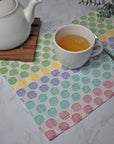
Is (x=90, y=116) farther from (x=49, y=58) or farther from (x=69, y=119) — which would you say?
(x=49, y=58)

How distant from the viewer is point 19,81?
19.8 inches

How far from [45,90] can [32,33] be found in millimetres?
191

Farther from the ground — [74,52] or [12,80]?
[74,52]

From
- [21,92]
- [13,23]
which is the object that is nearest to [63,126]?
[21,92]

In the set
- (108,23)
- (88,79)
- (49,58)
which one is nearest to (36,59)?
(49,58)

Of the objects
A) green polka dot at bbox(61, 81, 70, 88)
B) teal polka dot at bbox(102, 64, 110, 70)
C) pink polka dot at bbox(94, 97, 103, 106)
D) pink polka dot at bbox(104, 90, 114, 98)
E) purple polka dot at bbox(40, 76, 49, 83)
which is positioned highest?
teal polka dot at bbox(102, 64, 110, 70)

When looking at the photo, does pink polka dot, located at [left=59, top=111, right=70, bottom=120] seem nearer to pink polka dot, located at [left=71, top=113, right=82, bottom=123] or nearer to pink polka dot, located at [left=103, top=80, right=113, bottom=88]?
pink polka dot, located at [left=71, top=113, right=82, bottom=123]

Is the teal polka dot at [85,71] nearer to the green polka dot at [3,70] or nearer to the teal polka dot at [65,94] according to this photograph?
the teal polka dot at [65,94]

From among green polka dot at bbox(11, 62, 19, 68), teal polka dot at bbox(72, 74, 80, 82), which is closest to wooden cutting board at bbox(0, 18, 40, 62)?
green polka dot at bbox(11, 62, 19, 68)

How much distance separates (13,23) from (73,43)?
151 millimetres

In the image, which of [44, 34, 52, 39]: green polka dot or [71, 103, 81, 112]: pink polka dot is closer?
[71, 103, 81, 112]: pink polka dot

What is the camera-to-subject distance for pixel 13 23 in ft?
1.62

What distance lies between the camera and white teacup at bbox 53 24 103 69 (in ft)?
1.52

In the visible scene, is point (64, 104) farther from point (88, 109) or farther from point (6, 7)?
point (6, 7)
